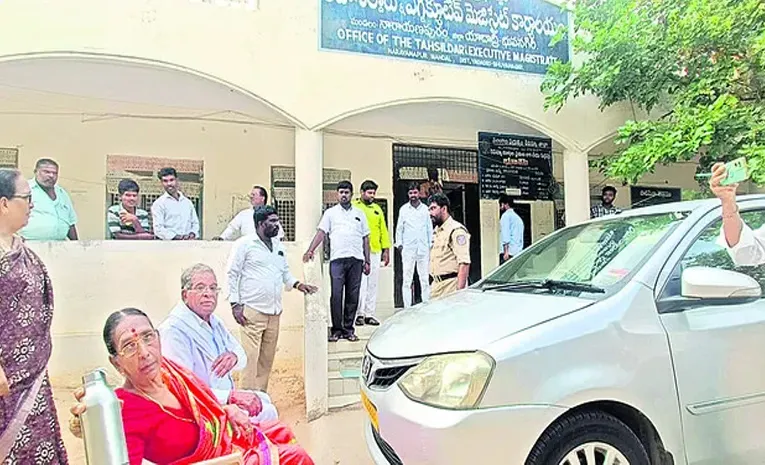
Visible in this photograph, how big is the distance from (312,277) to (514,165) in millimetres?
3910

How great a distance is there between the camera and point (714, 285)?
2684 millimetres

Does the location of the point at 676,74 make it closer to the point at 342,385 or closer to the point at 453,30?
the point at 453,30

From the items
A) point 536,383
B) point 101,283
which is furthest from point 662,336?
point 101,283

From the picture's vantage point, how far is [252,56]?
6391 millimetres

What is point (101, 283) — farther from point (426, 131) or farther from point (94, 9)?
point (426, 131)

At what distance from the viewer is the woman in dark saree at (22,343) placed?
7.28 feet

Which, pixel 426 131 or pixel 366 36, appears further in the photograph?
pixel 426 131

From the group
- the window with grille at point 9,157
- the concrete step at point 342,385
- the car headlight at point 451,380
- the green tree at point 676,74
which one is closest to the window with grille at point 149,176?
the window with grille at point 9,157

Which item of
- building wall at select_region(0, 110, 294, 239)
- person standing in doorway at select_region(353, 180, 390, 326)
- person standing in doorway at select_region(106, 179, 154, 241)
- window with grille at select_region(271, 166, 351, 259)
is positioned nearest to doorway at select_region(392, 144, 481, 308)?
window with grille at select_region(271, 166, 351, 259)

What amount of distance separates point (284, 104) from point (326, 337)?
268 centimetres

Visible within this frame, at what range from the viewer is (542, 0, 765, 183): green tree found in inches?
243

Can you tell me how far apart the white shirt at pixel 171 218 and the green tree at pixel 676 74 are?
4.66m

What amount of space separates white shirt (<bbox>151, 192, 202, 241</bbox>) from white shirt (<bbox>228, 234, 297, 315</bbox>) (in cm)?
222

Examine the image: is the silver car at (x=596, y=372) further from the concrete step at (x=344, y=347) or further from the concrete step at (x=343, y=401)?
the concrete step at (x=344, y=347)
